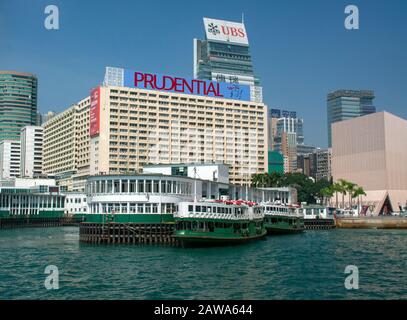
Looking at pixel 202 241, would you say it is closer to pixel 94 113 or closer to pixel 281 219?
pixel 281 219

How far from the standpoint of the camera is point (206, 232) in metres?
63.2

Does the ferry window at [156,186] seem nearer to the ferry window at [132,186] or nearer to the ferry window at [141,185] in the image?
the ferry window at [141,185]

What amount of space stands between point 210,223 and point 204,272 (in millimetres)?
22184

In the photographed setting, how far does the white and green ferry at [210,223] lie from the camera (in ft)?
205

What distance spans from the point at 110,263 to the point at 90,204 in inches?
1168

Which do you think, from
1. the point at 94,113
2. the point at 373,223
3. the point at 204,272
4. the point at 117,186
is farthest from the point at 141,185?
the point at 94,113

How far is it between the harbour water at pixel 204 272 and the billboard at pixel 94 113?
126 m

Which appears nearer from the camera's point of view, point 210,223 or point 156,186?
point 210,223

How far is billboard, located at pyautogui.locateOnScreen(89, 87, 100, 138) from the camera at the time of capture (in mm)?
187625

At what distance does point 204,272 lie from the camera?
1654 inches

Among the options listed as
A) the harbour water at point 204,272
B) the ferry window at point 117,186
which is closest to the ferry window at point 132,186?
the ferry window at point 117,186

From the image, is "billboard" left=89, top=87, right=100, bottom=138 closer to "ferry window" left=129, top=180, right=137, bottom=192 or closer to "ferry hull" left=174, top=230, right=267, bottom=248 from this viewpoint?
"ferry window" left=129, top=180, right=137, bottom=192
